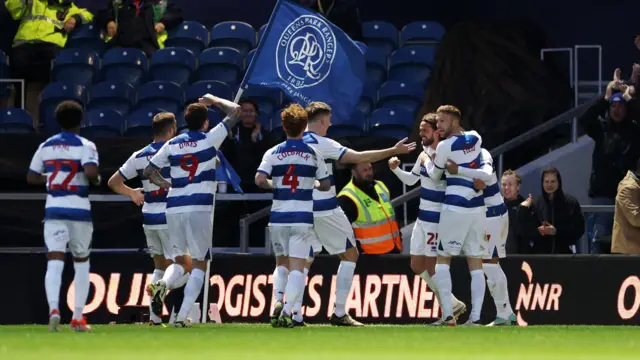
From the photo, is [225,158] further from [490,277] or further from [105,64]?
[105,64]

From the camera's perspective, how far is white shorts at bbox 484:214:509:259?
14.2 metres

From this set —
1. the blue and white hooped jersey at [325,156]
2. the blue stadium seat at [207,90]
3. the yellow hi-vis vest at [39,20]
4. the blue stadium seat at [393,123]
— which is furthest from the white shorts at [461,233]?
the yellow hi-vis vest at [39,20]

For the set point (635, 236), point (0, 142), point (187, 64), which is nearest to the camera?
point (635, 236)

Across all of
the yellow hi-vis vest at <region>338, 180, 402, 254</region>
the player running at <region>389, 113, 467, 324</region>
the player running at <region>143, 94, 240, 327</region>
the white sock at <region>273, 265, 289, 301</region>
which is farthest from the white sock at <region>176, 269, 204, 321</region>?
the yellow hi-vis vest at <region>338, 180, 402, 254</region>

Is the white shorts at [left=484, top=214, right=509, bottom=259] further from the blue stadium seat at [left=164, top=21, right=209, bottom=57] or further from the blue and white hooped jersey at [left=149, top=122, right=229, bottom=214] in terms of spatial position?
the blue stadium seat at [left=164, top=21, right=209, bottom=57]

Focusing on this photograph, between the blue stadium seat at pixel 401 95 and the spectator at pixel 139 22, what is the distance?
3.84 metres

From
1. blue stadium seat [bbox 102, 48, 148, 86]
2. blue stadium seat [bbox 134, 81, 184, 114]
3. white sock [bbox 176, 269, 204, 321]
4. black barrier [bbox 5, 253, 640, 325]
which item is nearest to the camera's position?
white sock [bbox 176, 269, 204, 321]

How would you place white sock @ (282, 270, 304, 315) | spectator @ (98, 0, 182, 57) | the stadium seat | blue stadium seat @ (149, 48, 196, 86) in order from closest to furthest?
white sock @ (282, 270, 304, 315) < blue stadium seat @ (149, 48, 196, 86) < spectator @ (98, 0, 182, 57) < the stadium seat

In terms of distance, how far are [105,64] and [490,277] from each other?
8.71 m

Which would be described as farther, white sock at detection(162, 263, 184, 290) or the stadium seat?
the stadium seat

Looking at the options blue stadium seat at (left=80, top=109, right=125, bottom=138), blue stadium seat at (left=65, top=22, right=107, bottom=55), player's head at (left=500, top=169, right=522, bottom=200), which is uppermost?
blue stadium seat at (left=65, top=22, right=107, bottom=55)

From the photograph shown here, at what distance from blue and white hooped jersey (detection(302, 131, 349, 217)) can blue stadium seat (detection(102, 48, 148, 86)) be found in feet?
26.8

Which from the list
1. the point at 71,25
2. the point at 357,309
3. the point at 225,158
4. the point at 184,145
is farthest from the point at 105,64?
the point at 184,145

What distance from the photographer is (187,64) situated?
68.7 ft
